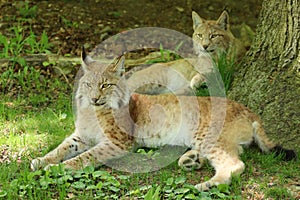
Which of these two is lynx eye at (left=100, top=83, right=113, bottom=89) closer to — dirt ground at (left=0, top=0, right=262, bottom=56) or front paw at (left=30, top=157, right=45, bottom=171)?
front paw at (left=30, top=157, right=45, bottom=171)

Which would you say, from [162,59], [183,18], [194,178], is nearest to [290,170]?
[194,178]

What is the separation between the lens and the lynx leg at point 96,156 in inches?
162

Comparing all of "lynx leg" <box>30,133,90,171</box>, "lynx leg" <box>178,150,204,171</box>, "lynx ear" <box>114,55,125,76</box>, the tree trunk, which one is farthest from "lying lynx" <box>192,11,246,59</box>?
"lynx leg" <box>30,133,90,171</box>

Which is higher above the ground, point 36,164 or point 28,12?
point 28,12

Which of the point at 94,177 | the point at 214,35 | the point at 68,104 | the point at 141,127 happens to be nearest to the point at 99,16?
the point at 214,35

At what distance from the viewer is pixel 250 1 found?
8.31m

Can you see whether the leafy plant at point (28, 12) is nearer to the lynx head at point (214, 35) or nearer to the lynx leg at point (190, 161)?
the lynx head at point (214, 35)

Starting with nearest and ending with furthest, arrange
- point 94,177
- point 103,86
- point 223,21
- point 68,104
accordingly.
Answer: point 94,177
point 103,86
point 68,104
point 223,21

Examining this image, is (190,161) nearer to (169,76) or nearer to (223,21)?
(169,76)

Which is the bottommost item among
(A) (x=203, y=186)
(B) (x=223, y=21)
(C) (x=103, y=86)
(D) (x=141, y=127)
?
(A) (x=203, y=186)

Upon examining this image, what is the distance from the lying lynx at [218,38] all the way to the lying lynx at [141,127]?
57.0 inches

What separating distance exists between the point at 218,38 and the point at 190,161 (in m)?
2.23

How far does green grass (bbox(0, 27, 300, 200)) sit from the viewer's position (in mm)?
3725

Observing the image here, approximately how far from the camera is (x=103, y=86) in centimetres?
450
